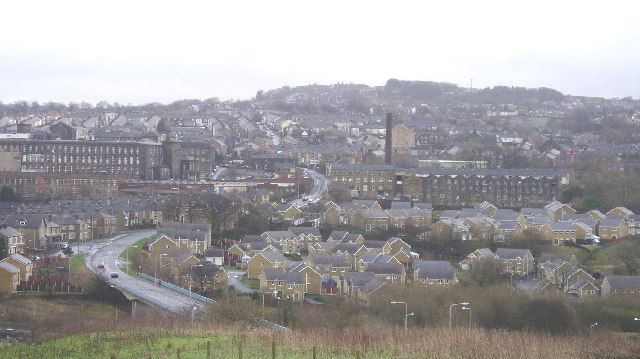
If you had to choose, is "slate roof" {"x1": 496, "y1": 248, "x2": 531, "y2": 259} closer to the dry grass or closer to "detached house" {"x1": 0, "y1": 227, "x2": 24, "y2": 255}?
the dry grass

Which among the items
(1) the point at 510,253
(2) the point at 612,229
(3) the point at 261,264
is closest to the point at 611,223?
(2) the point at 612,229

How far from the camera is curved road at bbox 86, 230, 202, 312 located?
64.1ft

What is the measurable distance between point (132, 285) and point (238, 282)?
257cm

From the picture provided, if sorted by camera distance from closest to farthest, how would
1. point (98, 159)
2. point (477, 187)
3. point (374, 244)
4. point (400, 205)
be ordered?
point (374, 244) → point (400, 205) → point (477, 187) → point (98, 159)

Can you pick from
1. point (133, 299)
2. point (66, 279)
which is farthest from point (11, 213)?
point (133, 299)

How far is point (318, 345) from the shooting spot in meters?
12.4

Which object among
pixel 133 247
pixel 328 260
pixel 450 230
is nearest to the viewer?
pixel 328 260

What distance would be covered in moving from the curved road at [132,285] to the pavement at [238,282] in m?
1.52

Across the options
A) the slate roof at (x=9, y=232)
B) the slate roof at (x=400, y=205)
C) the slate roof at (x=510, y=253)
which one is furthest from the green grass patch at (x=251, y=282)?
the slate roof at (x=400, y=205)

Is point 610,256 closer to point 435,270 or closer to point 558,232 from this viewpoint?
point 558,232

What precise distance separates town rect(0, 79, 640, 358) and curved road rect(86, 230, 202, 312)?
2.8 inches

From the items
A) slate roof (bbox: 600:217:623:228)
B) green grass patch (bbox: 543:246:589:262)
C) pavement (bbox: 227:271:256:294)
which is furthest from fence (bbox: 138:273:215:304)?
slate roof (bbox: 600:217:623:228)

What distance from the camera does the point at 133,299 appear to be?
20.1 meters

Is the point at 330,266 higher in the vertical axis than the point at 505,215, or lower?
lower
